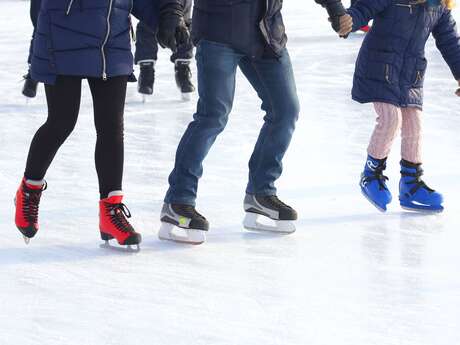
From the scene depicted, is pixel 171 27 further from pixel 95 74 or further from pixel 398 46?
pixel 398 46

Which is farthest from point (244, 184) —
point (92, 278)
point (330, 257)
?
point (92, 278)

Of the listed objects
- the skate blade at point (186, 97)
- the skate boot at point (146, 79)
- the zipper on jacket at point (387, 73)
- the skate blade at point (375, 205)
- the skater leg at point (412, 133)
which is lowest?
the skate blade at point (186, 97)

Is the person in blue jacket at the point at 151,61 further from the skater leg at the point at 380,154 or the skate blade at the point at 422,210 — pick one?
the skate blade at the point at 422,210

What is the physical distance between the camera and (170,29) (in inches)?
162

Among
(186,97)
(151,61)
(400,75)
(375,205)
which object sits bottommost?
(186,97)

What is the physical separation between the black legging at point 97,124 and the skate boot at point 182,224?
23 centimetres

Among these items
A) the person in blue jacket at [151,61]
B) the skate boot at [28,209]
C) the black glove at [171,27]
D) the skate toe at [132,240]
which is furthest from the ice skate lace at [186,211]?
the person in blue jacket at [151,61]

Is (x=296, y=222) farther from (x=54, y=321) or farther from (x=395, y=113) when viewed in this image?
(x=54, y=321)

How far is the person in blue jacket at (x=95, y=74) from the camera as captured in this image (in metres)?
4.04

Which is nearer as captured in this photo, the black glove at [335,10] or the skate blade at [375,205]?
the black glove at [335,10]

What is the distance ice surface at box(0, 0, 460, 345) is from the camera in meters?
3.34

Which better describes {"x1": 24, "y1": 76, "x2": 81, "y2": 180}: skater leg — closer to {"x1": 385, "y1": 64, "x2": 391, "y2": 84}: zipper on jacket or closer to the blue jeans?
the blue jeans

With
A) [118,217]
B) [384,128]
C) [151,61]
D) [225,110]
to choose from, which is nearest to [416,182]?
[384,128]

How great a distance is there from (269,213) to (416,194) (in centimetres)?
70
